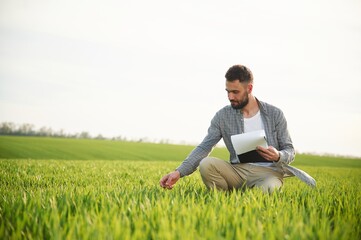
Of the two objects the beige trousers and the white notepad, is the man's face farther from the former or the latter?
the beige trousers

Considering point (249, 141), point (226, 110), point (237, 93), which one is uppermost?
point (237, 93)

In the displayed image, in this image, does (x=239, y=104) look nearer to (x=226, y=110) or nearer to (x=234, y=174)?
(x=226, y=110)

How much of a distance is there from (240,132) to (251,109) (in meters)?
0.43

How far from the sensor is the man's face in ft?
15.6

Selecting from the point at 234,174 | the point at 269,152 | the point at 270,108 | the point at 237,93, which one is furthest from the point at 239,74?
the point at 234,174

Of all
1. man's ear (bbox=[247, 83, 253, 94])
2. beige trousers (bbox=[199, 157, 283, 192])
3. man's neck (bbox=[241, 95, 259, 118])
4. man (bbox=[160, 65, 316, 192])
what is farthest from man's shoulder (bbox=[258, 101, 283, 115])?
beige trousers (bbox=[199, 157, 283, 192])

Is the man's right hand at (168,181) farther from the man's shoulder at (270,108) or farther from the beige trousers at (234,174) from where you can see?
the man's shoulder at (270,108)

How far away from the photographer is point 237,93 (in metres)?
4.78

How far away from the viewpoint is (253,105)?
5.12m

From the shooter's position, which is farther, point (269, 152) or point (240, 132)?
point (240, 132)

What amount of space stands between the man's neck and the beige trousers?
78 centimetres

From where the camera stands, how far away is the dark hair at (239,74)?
4.73m

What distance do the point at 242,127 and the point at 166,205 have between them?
7.49 ft

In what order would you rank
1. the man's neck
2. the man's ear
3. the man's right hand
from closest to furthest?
the man's right hand → the man's ear → the man's neck
